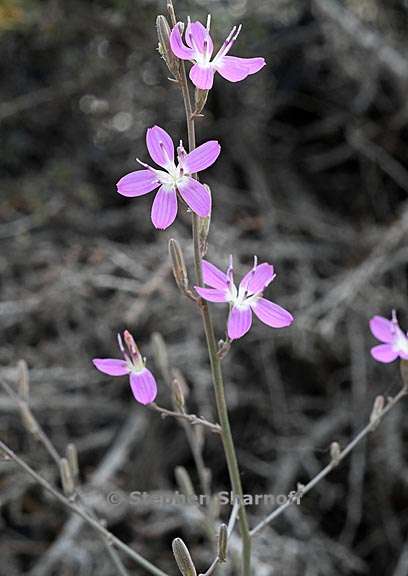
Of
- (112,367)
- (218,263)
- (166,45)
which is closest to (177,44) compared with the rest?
(166,45)

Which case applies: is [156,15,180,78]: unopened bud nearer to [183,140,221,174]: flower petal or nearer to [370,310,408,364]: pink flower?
[183,140,221,174]: flower petal

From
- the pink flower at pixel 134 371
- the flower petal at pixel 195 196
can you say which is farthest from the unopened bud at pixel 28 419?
the flower petal at pixel 195 196

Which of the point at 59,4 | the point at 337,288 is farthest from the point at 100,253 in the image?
the point at 59,4

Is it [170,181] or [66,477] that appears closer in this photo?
[170,181]

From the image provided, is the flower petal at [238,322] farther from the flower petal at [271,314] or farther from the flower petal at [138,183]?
the flower petal at [138,183]

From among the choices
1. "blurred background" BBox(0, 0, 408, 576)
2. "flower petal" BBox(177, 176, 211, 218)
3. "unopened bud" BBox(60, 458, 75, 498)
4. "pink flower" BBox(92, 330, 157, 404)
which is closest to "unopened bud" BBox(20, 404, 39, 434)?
"unopened bud" BBox(60, 458, 75, 498)

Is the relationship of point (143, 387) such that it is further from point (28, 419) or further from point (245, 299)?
point (28, 419)
